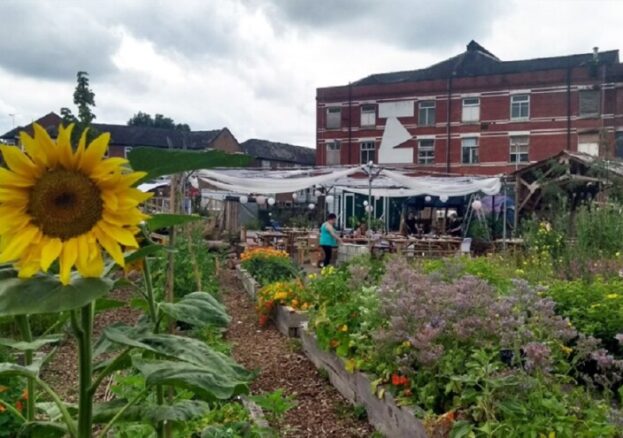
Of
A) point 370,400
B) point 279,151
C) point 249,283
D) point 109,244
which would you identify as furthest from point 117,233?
point 279,151

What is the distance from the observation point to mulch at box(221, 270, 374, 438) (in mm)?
3816

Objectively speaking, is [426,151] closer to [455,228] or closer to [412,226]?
[412,226]

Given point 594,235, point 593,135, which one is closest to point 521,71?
point 593,135

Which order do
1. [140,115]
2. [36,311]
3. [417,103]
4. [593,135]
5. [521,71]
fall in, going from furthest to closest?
[140,115], [417,103], [521,71], [593,135], [36,311]

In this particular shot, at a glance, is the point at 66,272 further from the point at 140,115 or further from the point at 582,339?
the point at 140,115

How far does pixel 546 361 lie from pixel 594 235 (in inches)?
250

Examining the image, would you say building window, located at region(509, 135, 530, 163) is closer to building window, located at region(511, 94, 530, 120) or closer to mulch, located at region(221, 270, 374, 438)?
A: building window, located at region(511, 94, 530, 120)

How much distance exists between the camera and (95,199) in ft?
3.09

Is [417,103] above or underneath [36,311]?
above

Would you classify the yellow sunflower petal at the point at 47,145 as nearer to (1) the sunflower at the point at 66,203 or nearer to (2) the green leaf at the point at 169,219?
(1) the sunflower at the point at 66,203

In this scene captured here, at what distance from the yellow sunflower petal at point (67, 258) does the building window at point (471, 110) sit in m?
35.6

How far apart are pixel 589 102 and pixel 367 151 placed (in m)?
13.0

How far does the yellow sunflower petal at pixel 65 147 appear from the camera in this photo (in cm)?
93

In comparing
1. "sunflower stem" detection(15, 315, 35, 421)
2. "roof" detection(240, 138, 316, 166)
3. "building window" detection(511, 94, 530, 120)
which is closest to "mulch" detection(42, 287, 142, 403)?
"sunflower stem" detection(15, 315, 35, 421)
